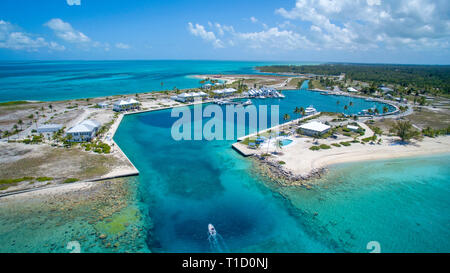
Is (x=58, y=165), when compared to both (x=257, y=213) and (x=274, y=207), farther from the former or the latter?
(x=274, y=207)

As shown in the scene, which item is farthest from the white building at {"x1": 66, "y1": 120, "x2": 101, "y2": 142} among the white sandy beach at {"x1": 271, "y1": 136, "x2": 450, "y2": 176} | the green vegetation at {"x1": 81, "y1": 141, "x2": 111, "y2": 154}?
the white sandy beach at {"x1": 271, "y1": 136, "x2": 450, "y2": 176}

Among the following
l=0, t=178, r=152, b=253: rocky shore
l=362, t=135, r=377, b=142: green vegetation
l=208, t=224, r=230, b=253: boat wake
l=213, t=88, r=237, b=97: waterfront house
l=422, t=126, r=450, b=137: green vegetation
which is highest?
l=213, t=88, r=237, b=97: waterfront house

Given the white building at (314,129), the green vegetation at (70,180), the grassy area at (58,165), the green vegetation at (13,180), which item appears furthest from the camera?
the white building at (314,129)

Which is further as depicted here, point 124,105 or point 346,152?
point 124,105

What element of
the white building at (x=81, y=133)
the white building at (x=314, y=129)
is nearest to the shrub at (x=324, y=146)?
the white building at (x=314, y=129)

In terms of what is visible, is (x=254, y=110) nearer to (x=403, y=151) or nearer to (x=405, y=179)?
(x=403, y=151)

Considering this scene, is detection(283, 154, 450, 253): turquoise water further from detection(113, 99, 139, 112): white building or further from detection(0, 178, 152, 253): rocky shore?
detection(113, 99, 139, 112): white building

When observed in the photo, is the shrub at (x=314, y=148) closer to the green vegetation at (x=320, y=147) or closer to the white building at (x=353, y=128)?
the green vegetation at (x=320, y=147)

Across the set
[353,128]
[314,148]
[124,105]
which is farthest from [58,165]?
[353,128]
